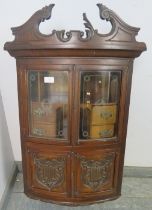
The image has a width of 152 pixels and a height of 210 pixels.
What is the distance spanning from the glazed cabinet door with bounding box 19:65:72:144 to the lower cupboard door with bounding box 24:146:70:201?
126mm

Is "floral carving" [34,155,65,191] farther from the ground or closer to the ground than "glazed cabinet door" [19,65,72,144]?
closer to the ground

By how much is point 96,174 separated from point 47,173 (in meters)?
0.42

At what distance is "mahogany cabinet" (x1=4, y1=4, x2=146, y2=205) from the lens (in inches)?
59.8

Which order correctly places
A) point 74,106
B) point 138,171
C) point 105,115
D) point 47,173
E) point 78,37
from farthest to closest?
1. point 138,171
2. point 47,173
3. point 105,115
4. point 74,106
5. point 78,37

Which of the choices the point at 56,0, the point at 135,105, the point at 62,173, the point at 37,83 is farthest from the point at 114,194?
the point at 56,0

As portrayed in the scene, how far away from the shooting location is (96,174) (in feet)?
6.22

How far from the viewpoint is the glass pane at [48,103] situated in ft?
5.49

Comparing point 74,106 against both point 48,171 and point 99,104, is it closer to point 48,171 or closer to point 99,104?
point 99,104

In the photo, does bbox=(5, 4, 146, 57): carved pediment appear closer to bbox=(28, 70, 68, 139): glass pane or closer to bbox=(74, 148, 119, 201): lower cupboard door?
bbox=(28, 70, 68, 139): glass pane

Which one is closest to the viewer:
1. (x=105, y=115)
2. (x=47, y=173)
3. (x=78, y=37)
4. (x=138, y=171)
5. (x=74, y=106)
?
(x=78, y=37)

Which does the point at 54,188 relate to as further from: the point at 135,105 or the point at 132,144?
the point at 135,105

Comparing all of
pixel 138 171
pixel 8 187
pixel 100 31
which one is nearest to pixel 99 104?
pixel 100 31

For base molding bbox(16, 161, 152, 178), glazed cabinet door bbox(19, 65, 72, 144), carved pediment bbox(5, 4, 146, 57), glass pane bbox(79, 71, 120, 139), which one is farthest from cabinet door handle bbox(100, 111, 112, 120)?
base molding bbox(16, 161, 152, 178)

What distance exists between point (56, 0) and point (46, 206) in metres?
1.78
